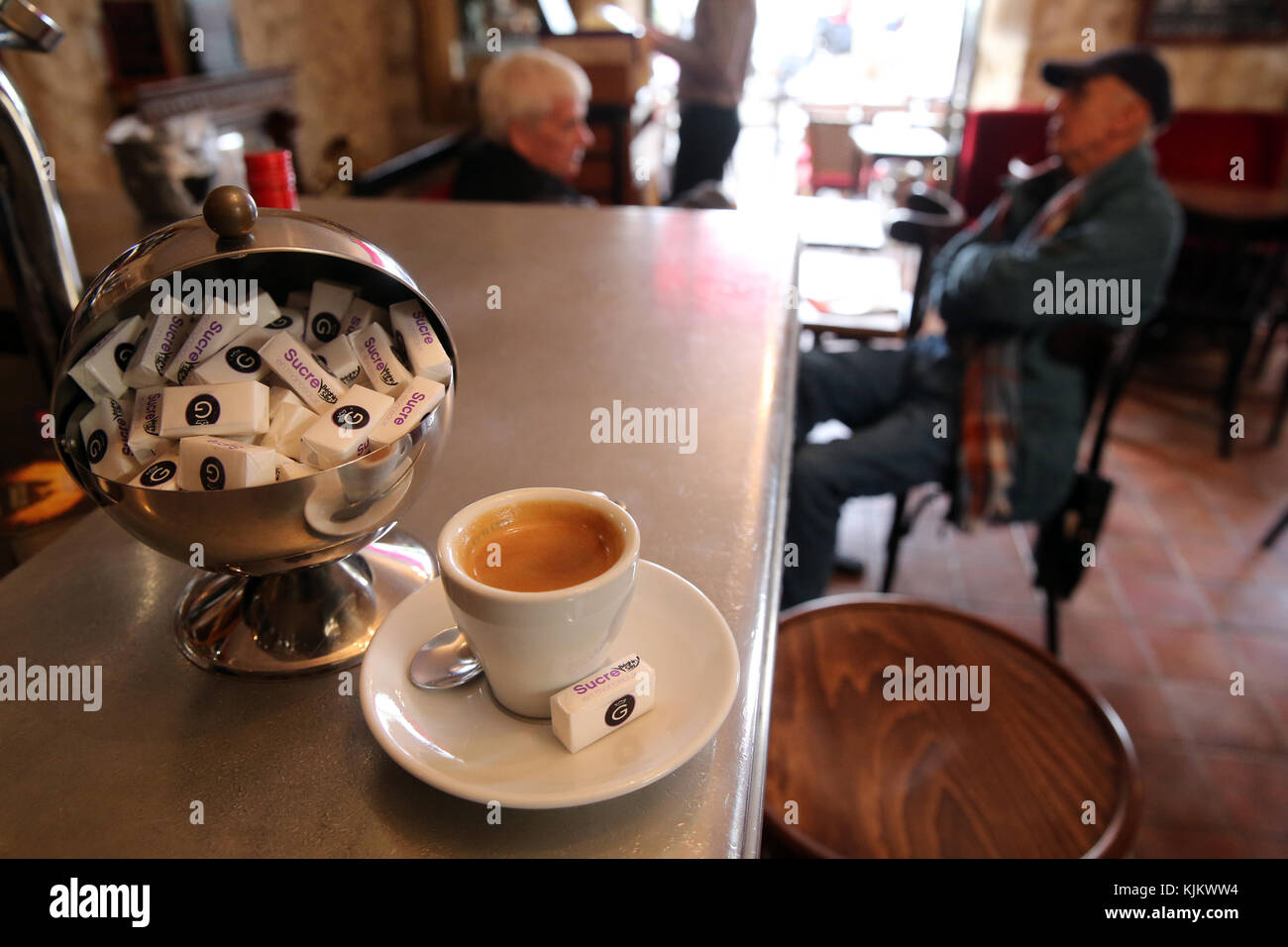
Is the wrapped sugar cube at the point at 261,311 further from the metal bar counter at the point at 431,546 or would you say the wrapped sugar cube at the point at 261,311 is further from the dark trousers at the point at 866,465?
the dark trousers at the point at 866,465

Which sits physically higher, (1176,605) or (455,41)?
(455,41)

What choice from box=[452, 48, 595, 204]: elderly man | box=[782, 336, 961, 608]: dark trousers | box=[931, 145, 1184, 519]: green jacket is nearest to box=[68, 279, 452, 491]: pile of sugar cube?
box=[782, 336, 961, 608]: dark trousers

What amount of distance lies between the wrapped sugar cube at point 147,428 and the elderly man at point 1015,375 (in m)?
1.42

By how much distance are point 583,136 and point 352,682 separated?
2.28m

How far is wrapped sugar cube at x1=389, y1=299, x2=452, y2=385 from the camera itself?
0.53m

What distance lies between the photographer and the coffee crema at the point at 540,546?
48cm

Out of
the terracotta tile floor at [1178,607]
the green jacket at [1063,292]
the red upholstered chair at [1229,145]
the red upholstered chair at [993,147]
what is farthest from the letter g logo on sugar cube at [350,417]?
the red upholstered chair at [1229,145]

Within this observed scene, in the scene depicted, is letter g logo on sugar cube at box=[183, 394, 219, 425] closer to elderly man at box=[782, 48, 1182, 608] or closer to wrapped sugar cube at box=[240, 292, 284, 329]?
wrapped sugar cube at box=[240, 292, 284, 329]

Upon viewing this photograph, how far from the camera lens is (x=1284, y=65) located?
4590 mm

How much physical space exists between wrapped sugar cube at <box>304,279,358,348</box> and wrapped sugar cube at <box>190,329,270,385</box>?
33 millimetres

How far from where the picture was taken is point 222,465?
44 centimetres
